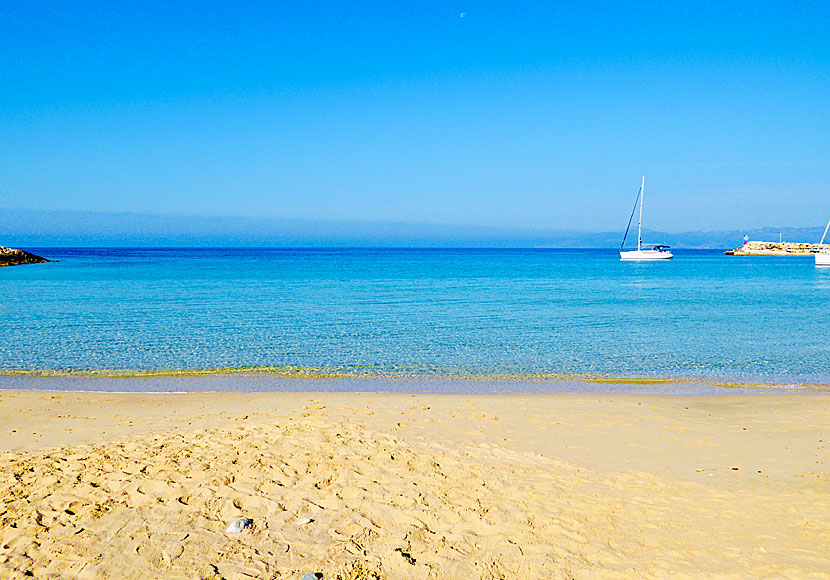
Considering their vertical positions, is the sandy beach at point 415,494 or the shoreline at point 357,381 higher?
the sandy beach at point 415,494

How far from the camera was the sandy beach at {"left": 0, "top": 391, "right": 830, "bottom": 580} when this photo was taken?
5211mm

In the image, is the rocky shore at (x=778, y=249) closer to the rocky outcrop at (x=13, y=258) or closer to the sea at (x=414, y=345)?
the sea at (x=414, y=345)

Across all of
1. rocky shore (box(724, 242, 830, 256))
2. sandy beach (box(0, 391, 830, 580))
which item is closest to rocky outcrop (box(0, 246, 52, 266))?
sandy beach (box(0, 391, 830, 580))

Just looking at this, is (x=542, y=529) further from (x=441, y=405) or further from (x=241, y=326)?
(x=241, y=326)

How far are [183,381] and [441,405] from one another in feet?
21.8

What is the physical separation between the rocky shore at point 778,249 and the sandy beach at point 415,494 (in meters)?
185

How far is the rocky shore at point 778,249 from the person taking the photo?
167 meters

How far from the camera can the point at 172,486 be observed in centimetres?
665

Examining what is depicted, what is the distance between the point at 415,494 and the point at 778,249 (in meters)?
206

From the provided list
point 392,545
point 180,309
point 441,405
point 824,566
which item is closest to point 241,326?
point 180,309

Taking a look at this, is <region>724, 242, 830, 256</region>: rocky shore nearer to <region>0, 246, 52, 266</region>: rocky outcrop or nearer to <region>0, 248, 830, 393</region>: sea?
<region>0, 248, 830, 393</region>: sea

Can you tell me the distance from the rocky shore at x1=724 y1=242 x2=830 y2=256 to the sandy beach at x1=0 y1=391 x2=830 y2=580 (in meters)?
185

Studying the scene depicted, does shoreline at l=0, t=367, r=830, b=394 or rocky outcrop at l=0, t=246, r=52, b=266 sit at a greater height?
shoreline at l=0, t=367, r=830, b=394

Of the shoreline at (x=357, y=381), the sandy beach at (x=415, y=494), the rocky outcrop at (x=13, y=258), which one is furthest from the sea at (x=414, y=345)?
the rocky outcrop at (x=13, y=258)
